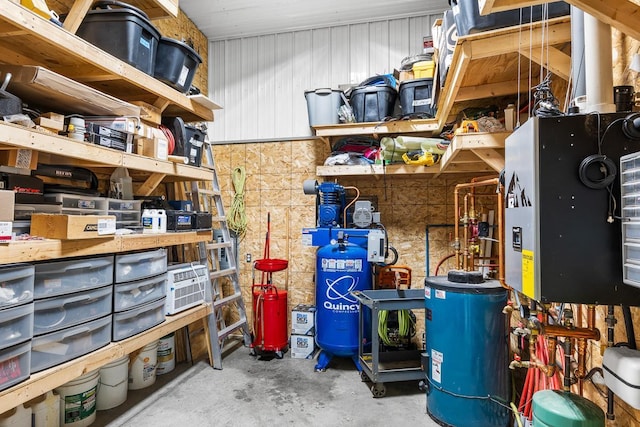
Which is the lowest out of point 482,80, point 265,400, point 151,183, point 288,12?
point 265,400

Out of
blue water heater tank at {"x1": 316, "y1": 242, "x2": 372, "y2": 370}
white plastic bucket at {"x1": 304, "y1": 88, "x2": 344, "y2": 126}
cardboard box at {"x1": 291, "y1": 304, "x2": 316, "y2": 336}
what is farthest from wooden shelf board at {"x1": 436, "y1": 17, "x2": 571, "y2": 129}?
cardboard box at {"x1": 291, "y1": 304, "x2": 316, "y2": 336}

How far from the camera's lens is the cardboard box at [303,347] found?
3.73m

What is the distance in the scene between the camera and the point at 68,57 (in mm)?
2168

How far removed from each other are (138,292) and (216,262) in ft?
4.26

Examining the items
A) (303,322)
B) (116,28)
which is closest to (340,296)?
(303,322)

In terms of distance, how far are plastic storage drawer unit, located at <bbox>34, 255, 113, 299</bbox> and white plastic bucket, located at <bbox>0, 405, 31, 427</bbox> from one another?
28.6 inches

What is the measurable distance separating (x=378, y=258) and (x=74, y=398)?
95.3 inches

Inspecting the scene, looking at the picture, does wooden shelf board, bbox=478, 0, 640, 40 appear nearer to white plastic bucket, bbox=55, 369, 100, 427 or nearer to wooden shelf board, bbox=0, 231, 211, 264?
wooden shelf board, bbox=0, 231, 211, 264

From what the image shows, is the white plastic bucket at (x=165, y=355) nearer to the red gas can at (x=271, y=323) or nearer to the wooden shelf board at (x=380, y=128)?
the red gas can at (x=271, y=323)

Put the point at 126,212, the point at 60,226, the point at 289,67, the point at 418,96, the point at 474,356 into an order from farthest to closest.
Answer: the point at 289,67 < the point at 418,96 < the point at 126,212 < the point at 474,356 < the point at 60,226

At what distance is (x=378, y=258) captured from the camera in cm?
324

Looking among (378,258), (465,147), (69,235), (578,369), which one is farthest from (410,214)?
(69,235)

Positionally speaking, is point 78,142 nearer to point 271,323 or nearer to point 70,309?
point 70,309

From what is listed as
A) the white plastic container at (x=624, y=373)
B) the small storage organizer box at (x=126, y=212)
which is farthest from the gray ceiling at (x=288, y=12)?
the white plastic container at (x=624, y=373)
